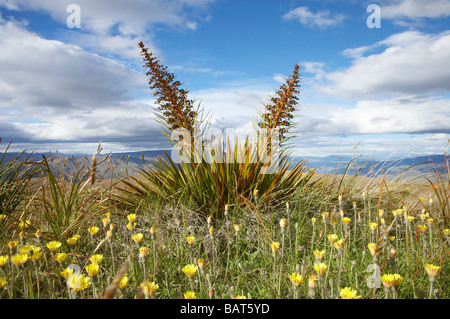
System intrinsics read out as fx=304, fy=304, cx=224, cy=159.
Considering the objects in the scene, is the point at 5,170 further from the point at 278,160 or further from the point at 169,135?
the point at 278,160

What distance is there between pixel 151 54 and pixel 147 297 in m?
3.35

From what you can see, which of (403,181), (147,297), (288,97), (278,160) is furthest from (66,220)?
(403,181)

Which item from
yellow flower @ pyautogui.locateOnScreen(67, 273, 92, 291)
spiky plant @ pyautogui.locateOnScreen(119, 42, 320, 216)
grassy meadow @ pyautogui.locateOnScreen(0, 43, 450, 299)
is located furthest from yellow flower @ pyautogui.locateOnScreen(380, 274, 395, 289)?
spiky plant @ pyautogui.locateOnScreen(119, 42, 320, 216)

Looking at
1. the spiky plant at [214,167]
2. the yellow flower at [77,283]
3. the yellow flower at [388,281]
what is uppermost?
the spiky plant at [214,167]

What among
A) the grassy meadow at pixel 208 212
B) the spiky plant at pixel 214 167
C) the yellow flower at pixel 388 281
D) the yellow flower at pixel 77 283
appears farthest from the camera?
the spiky plant at pixel 214 167

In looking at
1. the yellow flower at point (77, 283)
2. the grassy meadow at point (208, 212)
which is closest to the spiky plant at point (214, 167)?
the grassy meadow at point (208, 212)

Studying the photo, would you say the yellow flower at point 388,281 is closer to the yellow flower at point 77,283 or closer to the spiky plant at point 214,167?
the yellow flower at point 77,283

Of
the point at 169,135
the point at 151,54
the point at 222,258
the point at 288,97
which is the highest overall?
the point at 151,54

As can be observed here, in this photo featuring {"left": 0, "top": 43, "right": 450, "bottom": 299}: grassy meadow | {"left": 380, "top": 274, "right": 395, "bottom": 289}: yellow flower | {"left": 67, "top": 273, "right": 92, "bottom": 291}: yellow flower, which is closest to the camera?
{"left": 380, "top": 274, "right": 395, "bottom": 289}: yellow flower

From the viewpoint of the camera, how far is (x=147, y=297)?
1352mm

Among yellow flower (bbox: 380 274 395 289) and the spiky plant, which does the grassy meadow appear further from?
yellow flower (bbox: 380 274 395 289)

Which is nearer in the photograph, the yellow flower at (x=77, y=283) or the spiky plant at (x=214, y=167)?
the yellow flower at (x=77, y=283)

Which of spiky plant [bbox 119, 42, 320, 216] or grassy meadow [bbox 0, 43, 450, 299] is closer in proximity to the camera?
grassy meadow [bbox 0, 43, 450, 299]

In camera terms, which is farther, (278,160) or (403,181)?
(403,181)
